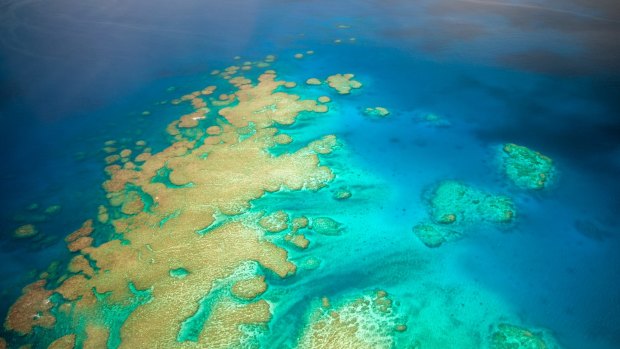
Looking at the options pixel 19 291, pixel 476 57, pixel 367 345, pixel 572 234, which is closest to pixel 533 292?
pixel 572 234

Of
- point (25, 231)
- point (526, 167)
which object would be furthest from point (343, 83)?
point (25, 231)

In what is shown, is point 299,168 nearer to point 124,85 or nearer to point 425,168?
point 425,168

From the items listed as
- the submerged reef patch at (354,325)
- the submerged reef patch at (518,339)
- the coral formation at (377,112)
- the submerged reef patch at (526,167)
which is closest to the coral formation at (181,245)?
the submerged reef patch at (354,325)

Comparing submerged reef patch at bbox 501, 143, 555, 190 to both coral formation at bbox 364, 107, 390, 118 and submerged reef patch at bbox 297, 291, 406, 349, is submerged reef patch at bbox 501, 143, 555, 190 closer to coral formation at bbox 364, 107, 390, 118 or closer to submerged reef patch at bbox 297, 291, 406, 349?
coral formation at bbox 364, 107, 390, 118

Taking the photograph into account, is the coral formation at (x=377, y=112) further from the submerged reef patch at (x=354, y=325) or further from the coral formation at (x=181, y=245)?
the submerged reef patch at (x=354, y=325)

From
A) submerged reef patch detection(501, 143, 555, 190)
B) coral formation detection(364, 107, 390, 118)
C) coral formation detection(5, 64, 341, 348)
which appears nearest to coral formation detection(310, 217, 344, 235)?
coral formation detection(5, 64, 341, 348)

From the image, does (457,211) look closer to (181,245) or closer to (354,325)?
(354,325)
